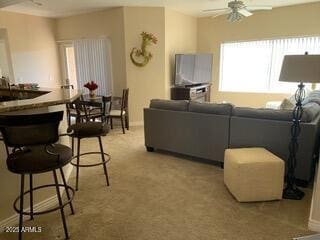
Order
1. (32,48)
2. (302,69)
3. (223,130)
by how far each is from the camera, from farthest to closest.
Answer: (32,48) → (223,130) → (302,69)

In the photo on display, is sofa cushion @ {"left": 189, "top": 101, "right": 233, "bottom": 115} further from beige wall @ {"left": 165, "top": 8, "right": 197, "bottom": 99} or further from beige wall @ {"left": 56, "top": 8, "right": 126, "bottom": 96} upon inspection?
beige wall @ {"left": 56, "top": 8, "right": 126, "bottom": 96}

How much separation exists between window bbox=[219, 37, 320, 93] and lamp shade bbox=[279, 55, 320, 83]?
416cm

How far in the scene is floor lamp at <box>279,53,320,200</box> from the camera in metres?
2.45

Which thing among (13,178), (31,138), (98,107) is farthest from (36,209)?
(98,107)

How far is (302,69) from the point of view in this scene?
2.50 m

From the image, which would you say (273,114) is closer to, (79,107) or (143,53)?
(143,53)

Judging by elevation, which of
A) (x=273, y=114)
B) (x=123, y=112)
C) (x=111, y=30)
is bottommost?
(x=123, y=112)

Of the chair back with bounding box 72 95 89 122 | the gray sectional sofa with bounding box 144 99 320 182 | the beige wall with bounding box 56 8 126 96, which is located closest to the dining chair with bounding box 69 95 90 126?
the chair back with bounding box 72 95 89 122

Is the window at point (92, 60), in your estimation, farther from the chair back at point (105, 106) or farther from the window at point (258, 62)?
the window at point (258, 62)

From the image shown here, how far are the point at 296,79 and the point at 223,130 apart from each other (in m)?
1.27

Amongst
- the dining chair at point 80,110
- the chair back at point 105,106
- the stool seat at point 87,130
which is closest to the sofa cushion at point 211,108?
the stool seat at point 87,130

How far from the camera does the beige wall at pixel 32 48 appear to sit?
6.10 meters

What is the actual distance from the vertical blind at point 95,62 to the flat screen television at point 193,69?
170cm

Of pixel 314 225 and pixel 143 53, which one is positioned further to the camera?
pixel 143 53
